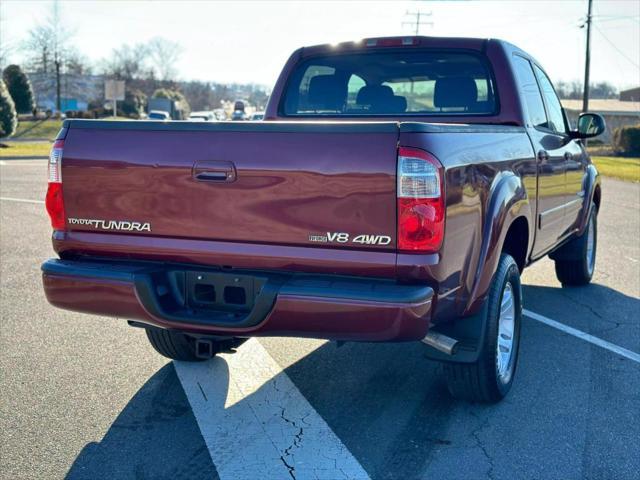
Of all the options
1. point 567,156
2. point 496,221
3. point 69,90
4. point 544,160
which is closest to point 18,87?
point 69,90

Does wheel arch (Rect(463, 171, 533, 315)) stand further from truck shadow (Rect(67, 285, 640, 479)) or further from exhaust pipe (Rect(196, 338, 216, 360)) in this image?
exhaust pipe (Rect(196, 338, 216, 360))

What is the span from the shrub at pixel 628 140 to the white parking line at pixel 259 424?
38044 mm

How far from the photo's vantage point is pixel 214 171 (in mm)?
3727

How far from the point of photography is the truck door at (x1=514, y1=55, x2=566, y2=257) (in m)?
5.29

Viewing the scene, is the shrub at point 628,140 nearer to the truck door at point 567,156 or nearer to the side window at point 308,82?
the truck door at point 567,156

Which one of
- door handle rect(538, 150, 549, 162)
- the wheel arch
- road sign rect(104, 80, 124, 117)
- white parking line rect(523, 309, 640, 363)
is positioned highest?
road sign rect(104, 80, 124, 117)

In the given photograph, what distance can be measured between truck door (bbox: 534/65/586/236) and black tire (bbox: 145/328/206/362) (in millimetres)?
3103

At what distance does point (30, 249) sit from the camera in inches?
350

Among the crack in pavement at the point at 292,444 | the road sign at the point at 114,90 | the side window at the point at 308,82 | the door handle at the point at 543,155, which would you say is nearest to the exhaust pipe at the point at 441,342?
the crack in pavement at the point at 292,444

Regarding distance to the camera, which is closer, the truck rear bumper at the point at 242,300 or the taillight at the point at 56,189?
the truck rear bumper at the point at 242,300

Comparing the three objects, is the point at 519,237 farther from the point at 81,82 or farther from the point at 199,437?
the point at 81,82

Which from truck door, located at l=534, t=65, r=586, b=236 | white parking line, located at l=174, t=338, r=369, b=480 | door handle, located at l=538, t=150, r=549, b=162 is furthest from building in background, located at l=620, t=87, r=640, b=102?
white parking line, located at l=174, t=338, r=369, b=480

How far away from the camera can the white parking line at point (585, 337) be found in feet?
17.7

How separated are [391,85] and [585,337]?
2.43 metres
